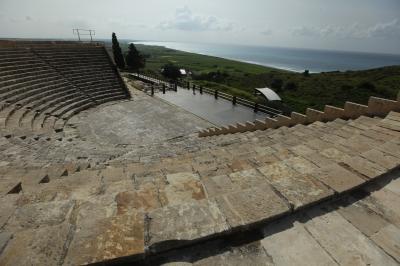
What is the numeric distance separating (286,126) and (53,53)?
816 inches

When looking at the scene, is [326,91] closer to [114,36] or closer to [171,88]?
[171,88]

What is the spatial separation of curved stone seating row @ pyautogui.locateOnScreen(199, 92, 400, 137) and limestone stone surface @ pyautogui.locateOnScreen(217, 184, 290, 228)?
597cm

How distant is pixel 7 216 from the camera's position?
2.56 meters

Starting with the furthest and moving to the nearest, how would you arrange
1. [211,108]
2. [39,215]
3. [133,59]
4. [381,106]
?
[133,59]
[211,108]
[381,106]
[39,215]

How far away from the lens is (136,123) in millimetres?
14875

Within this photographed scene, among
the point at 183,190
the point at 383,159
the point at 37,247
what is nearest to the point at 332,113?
the point at 383,159

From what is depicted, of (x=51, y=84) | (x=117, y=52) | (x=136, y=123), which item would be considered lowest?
(x=136, y=123)

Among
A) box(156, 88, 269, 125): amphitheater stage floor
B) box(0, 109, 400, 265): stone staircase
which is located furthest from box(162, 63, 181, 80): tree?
box(0, 109, 400, 265): stone staircase

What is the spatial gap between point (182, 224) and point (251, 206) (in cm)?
71

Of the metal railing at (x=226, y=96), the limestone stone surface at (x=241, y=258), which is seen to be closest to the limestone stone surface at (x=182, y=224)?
the limestone stone surface at (x=241, y=258)

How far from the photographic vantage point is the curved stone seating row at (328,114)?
6.68 meters

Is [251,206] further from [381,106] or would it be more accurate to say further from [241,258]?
[381,106]

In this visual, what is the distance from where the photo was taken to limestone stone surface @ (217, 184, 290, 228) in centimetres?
226

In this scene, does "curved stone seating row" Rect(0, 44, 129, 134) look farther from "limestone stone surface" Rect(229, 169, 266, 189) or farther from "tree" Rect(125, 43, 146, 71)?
"tree" Rect(125, 43, 146, 71)
